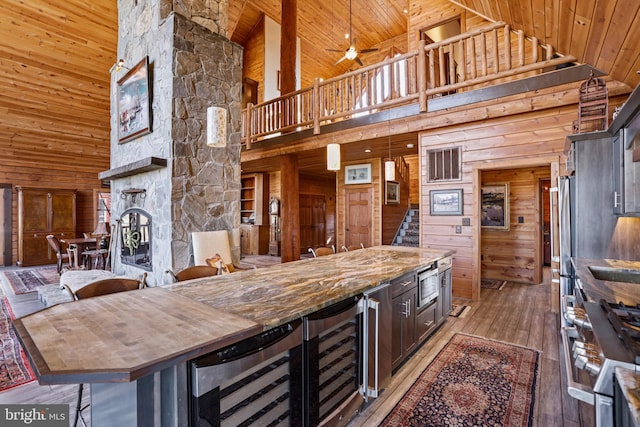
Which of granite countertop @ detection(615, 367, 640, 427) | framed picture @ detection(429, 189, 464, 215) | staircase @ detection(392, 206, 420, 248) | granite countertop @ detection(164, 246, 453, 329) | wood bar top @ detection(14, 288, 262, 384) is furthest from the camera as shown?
staircase @ detection(392, 206, 420, 248)

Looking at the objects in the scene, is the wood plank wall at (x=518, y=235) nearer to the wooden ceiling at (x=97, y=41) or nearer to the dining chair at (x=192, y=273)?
the wooden ceiling at (x=97, y=41)

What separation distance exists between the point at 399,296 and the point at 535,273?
483 cm

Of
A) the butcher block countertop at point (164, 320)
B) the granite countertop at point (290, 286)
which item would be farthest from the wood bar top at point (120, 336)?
the granite countertop at point (290, 286)

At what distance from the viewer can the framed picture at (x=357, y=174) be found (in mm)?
7883

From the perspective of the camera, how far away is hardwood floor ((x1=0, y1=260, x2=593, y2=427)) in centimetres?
214

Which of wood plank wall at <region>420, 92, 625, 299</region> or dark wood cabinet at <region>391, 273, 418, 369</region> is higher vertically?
wood plank wall at <region>420, 92, 625, 299</region>

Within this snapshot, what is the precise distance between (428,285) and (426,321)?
37 cm

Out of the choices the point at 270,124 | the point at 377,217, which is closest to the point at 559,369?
the point at 377,217

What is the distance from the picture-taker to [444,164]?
5012 mm

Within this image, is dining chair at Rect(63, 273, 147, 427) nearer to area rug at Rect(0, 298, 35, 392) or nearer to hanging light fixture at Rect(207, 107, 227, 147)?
area rug at Rect(0, 298, 35, 392)

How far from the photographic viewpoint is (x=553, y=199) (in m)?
4.18

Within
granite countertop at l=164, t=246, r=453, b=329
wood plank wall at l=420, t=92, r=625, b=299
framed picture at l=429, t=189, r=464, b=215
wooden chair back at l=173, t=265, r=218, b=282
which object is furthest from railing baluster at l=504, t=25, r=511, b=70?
wooden chair back at l=173, t=265, r=218, b=282

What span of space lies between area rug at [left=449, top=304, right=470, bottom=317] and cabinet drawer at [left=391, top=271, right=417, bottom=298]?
6.08 ft

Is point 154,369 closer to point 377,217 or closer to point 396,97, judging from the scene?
point 396,97
